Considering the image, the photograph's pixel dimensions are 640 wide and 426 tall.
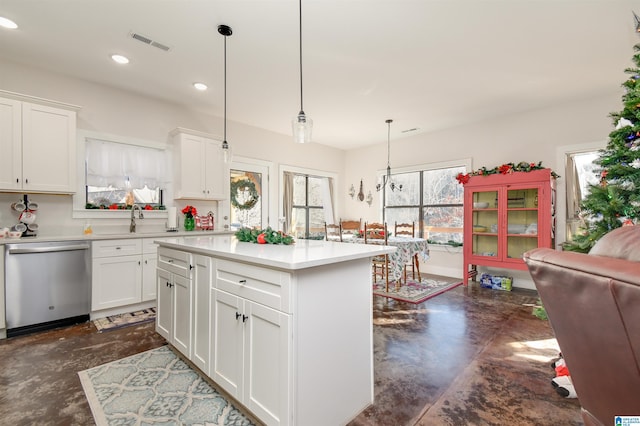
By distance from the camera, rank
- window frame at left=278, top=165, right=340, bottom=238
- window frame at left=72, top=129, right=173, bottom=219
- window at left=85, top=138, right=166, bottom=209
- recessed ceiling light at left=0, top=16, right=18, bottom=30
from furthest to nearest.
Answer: window frame at left=278, top=165, right=340, bottom=238
window at left=85, top=138, right=166, bottom=209
window frame at left=72, top=129, right=173, bottom=219
recessed ceiling light at left=0, top=16, right=18, bottom=30

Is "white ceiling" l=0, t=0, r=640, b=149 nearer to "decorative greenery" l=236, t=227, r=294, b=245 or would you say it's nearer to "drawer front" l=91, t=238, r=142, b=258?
"decorative greenery" l=236, t=227, r=294, b=245

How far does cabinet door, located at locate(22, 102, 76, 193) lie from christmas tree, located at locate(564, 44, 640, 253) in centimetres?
483

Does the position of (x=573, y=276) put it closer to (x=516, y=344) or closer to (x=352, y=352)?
(x=352, y=352)

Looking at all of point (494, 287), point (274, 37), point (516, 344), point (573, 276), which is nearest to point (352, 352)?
point (573, 276)

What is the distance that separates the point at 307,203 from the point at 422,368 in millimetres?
4507

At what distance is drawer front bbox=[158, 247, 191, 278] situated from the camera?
2.18 metres

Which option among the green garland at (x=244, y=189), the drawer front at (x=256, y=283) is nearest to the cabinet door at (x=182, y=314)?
the drawer front at (x=256, y=283)

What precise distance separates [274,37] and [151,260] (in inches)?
115

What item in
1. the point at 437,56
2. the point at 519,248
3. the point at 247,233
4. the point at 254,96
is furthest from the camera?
the point at 519,248

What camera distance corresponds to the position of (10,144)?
2.94m

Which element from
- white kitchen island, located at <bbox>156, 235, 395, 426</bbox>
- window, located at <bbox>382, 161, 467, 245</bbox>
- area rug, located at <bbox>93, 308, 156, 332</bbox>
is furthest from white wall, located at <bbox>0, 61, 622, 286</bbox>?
white kitchen island, located at <bbox>156, 235, 395, 426</bbox>

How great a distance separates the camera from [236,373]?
66.3 inches

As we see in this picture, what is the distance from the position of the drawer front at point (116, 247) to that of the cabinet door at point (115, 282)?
54 millimetres

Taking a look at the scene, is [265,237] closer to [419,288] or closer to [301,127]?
[301,127]
